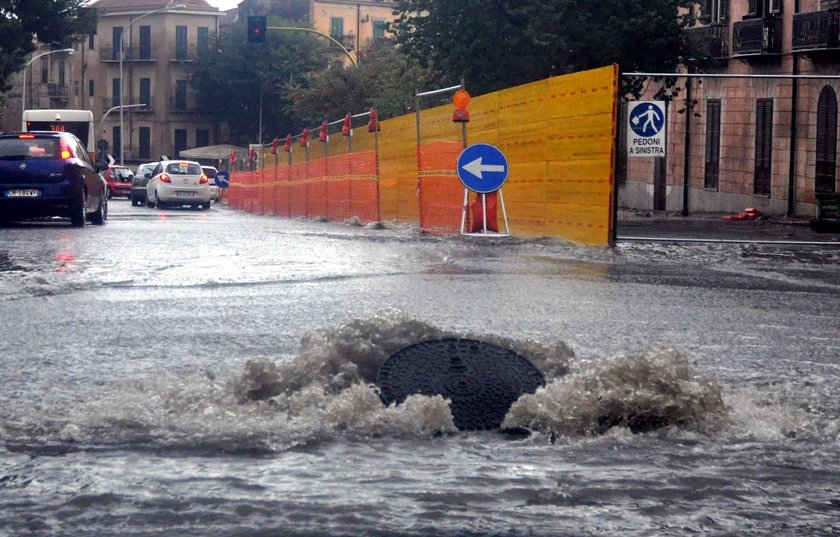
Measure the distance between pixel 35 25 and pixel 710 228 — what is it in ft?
110

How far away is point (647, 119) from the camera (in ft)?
59.2

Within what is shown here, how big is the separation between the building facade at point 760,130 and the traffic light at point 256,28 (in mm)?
12320

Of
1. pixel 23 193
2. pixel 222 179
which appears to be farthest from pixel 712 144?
pixel 222 179

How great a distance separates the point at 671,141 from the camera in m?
33.2

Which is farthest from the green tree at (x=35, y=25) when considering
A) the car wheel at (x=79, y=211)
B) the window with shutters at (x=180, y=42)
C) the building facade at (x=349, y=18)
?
the window with shutters at (x=180, y=42)

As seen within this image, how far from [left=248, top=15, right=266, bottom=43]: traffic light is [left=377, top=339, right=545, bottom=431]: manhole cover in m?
36.5

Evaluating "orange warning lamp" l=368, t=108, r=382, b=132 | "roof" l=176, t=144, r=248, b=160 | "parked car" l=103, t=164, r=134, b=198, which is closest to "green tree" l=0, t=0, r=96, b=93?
"parked car" l=103, t=164, r=134, b=198

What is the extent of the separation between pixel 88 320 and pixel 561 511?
225 inches

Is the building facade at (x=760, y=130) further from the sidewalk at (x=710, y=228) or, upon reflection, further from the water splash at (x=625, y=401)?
the water splash at (x=625, y=401)

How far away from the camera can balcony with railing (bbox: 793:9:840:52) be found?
3212 centimetres

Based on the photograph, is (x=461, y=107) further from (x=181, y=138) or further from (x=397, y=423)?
(x=181, y=138)

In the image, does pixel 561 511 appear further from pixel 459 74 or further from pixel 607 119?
pixel 459 74

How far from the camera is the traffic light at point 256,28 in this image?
138ft

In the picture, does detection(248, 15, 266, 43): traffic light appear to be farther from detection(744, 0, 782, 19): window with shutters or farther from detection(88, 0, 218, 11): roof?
detection(88, 0, 218, 11): roof
